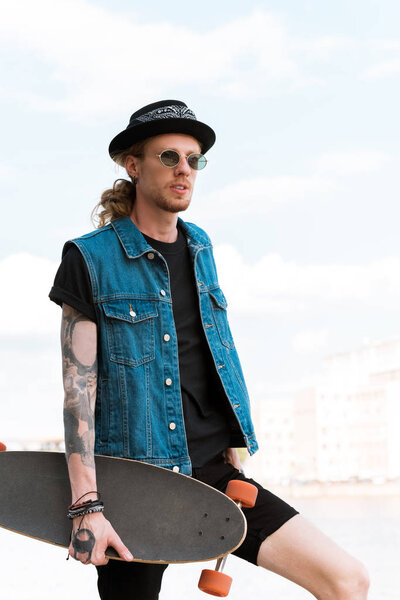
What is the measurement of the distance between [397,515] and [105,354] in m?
61.0

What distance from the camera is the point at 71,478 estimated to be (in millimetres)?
2723

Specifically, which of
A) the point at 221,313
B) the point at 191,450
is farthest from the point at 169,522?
the point at 221,313

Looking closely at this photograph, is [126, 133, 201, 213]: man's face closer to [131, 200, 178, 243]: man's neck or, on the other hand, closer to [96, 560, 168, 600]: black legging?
[131, 200, 178, 243]: man's neck

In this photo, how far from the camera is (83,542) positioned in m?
2.65

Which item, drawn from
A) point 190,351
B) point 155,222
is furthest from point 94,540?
point 155,222

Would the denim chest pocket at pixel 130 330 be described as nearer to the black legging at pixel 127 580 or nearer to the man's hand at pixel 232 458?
the man's hand at pixel 232 458

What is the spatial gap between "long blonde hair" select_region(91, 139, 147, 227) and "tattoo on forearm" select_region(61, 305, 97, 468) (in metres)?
0.43

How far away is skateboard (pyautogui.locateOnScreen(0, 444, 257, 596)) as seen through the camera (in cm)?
279

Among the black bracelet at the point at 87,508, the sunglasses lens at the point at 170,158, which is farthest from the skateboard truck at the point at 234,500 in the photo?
the sunglasses lens at the point at 170,158

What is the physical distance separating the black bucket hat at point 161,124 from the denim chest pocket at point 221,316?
19.8 inches

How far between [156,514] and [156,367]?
0.43m

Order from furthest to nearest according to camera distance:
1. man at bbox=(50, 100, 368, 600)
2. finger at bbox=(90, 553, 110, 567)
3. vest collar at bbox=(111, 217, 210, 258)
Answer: vest collar at bbox=(111, 217, 210, 258) < man at bbox=(50, 100, 368, 600) < finger at bbox=(90, 553, 110, 567)

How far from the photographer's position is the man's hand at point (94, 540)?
8.61 ft

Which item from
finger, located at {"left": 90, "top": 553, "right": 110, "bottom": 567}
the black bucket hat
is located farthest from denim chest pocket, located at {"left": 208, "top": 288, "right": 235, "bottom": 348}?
finger, located at {"left": 90, "top": 553, "right": 110, "bottom": 567}
